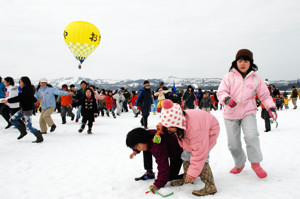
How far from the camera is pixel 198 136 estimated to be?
264 cm

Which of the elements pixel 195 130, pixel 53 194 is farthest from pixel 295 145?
pixel 53 194

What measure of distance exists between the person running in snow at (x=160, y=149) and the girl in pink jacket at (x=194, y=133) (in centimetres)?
29

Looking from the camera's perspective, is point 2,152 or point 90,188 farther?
point 2,152

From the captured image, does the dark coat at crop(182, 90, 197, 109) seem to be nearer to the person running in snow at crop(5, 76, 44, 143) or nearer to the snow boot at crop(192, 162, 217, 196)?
the person running in snow at crop(5, 76, 44, 143)

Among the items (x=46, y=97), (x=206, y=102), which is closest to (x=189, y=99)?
(x=206, y=102)

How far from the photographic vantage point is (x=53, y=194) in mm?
2998

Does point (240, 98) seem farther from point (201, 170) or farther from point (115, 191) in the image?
point (115, 191)

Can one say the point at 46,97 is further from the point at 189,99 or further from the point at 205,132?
the point at 189,99

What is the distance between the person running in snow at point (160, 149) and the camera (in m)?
2.85


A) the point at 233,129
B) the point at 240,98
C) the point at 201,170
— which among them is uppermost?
the point at 240,98

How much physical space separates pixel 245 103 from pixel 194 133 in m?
1.09

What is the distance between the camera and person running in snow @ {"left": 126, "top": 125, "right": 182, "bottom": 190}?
2.85 metres

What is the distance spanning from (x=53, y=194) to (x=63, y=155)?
2160mm

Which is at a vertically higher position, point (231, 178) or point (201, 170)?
point (201, 170)
